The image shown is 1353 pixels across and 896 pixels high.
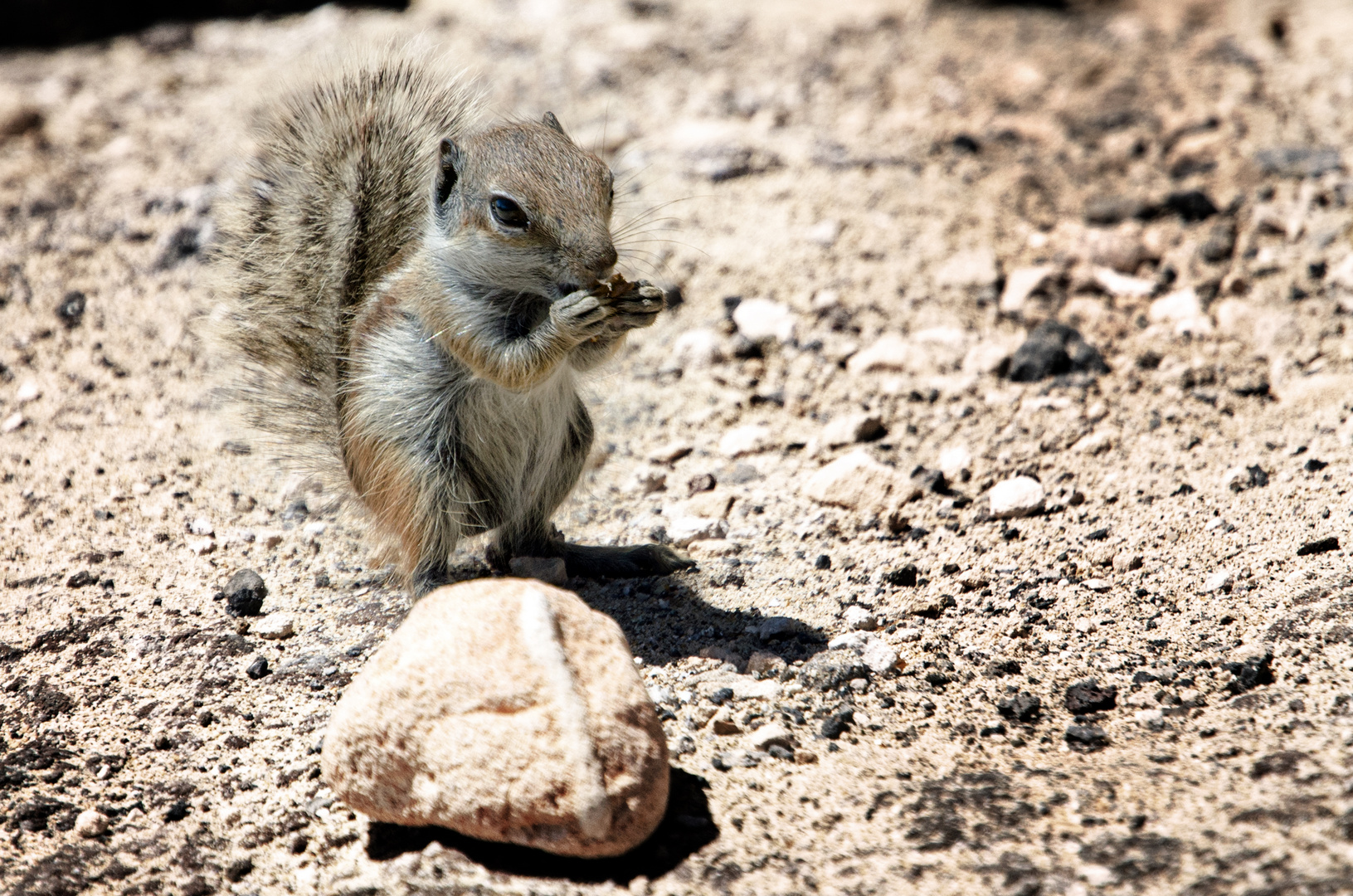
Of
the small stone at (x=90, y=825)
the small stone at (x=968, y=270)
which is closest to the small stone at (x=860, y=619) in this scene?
the small stone at (x=90, y=825)

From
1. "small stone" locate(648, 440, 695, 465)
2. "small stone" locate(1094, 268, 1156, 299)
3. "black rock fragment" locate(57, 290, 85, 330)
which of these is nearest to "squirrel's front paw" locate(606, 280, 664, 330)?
"small stone" locate(648, 440, 695, 465)

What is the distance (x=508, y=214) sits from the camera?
314 cm

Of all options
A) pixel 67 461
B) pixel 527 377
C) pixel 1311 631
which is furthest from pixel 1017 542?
pixel 67 461

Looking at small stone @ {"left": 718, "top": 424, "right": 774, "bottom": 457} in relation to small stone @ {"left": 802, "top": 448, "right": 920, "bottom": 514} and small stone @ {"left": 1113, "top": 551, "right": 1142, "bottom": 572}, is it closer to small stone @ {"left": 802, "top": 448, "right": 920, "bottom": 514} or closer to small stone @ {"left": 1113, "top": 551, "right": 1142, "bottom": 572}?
small stone @ {"left": 802, "top": 448, "right": 920, "bottom": 514}

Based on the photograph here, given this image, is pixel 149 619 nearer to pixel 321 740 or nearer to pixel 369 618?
pixel 369 618

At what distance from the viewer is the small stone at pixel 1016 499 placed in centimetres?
374

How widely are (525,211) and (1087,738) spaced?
6.20 ft

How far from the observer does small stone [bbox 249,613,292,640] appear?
3.39 metres

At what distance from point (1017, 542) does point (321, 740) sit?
208cm

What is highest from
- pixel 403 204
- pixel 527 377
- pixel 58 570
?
pixel 403 204

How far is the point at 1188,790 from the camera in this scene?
2.37 m

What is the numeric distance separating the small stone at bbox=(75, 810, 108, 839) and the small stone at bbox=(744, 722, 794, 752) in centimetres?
148

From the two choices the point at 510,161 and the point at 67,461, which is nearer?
the point at 510,161

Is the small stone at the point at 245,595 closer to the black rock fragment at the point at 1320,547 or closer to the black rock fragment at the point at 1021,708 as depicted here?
the black rock fragment at the point at 1021,708
